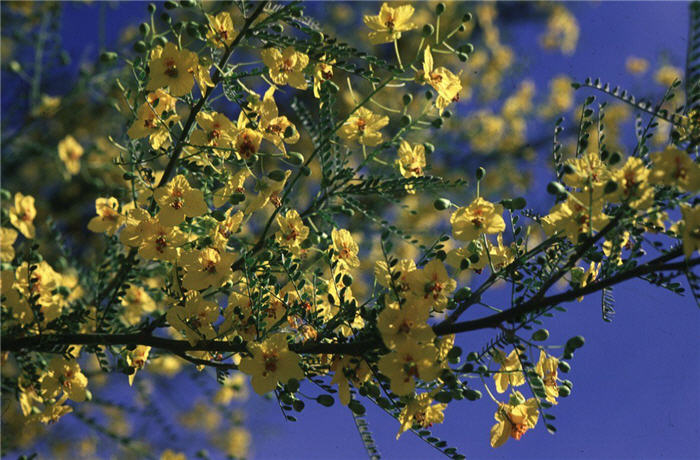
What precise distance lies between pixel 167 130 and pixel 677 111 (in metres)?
1.33

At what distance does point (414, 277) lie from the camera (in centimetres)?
141

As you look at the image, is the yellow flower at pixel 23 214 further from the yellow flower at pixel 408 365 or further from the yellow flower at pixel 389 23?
the yellow flower at pixel 408 365

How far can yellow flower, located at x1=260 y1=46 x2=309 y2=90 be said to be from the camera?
1.74 m

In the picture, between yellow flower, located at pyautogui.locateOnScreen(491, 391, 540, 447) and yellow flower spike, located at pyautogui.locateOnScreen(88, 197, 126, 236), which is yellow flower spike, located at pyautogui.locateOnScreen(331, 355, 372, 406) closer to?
yellow flower, located at pyautogui.locateOnScreen(491, 391, 540, 447)

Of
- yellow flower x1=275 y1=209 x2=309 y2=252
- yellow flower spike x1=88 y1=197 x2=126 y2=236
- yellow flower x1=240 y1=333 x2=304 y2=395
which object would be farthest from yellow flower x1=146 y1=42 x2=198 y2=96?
yellow flower x1=240 y1=333 x2=304 y2=395

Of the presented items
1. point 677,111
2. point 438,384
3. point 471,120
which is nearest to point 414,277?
point 438,384

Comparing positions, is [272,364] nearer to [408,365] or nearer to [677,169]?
[408,365]

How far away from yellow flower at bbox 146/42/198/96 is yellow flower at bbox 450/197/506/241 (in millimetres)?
797

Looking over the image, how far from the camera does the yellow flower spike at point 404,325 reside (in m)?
1.28

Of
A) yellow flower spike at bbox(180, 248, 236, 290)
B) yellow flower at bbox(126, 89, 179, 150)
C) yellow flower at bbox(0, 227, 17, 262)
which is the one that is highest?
yellow flower at bbox(126, 89, 179, 150)

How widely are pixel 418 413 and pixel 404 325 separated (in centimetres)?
31

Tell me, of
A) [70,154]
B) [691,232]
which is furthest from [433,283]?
[70,154]

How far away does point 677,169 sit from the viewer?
1.16 m

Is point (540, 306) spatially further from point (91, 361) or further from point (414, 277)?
point (91, 361)
